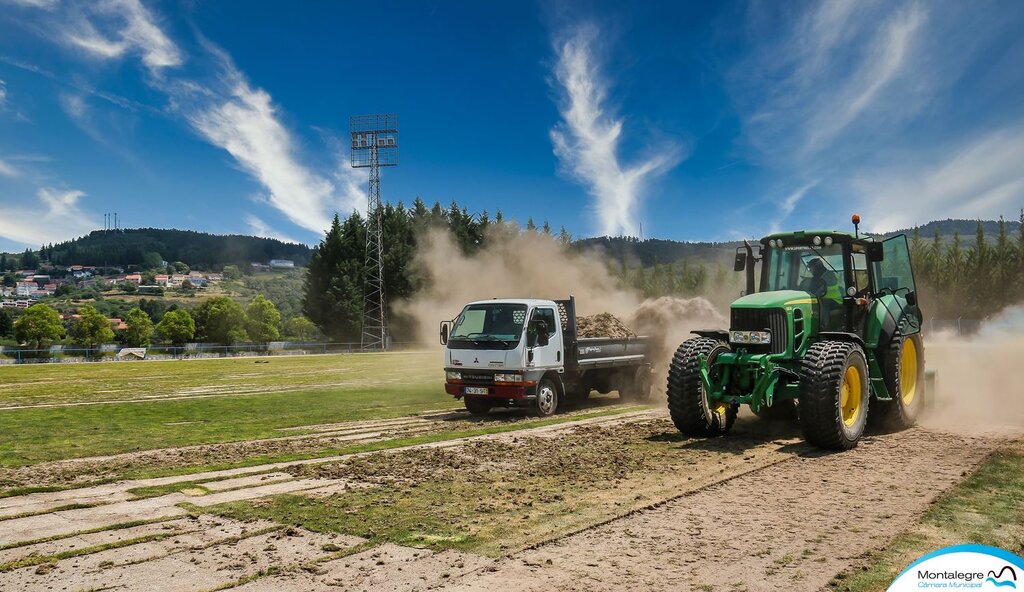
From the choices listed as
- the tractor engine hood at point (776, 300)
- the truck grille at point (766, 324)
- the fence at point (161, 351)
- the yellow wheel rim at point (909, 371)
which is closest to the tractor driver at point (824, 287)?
the tractor engine hood at point (776, 300)

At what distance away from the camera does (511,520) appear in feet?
23.0

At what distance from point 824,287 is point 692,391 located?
10.3 ft

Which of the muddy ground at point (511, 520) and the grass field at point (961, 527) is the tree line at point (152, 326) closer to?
the muddy ground at point (511, 520)

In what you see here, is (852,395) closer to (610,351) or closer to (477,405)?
(610,351)

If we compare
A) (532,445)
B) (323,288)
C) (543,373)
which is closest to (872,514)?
(532,445)

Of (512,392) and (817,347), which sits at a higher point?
(817,347)

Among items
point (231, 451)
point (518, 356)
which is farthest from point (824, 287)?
point (231, 451)

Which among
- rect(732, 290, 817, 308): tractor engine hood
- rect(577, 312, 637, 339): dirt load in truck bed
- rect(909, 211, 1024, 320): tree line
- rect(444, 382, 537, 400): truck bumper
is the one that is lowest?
rect(444, 382, 537, 400): truck bumper

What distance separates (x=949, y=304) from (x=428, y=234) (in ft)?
190

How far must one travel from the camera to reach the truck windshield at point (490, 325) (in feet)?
50.6

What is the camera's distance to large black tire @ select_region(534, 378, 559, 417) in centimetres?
1561

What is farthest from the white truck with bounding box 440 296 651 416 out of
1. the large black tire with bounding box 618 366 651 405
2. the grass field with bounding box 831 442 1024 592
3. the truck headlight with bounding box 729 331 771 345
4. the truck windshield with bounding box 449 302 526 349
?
the grass field with bounding box 831 442 1024 592

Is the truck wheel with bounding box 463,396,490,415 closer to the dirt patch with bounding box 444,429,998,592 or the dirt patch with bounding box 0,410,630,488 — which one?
the dirt patch with bounding box 0,410,630,488

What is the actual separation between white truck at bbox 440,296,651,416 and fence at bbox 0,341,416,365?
1812 inches
